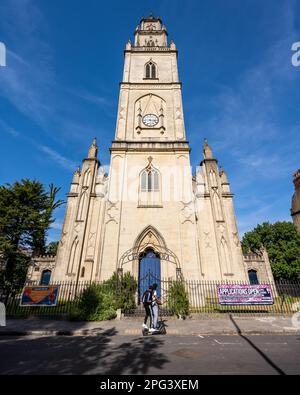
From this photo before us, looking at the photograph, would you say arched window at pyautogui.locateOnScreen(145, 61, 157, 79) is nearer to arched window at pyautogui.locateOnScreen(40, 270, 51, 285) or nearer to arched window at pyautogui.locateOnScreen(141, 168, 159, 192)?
arched window at pyautogui.locateOnScreen(141, 168, 159, 192)

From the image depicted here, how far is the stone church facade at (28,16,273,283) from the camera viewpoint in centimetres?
1585

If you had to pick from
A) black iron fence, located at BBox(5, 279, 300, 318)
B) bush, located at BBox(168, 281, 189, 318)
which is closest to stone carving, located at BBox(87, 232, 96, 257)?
black iron fence, located at BBox(5, 279, 300, 318)

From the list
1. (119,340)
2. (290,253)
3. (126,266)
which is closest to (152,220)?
(126,266)

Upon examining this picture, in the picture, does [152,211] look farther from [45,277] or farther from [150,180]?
[45,277]

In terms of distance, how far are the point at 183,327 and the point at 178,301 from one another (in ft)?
8.06

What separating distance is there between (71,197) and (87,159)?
164 inches

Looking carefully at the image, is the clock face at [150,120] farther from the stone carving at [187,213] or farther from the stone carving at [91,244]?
the stone carving at [91,244]

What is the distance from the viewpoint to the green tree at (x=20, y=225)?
19.9m

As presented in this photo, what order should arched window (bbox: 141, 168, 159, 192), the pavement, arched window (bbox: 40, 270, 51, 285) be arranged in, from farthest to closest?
arched window (bbox: 40, 270, 51, 285) → arched window (bbox: 141, 168, 159, 192) → the pavement

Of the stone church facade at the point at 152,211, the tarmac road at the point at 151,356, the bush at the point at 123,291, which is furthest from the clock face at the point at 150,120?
the tarmac road at the point at 151,356

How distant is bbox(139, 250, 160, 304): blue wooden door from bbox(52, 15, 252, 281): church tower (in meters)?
0.08

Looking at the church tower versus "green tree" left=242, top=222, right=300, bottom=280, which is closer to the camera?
the church tower

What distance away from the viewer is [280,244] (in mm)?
31453
